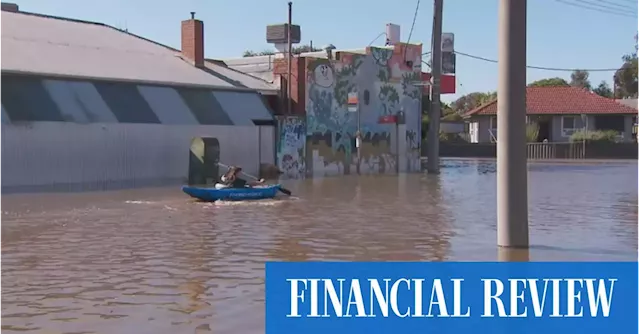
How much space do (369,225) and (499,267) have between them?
615 cm

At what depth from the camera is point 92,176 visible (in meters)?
29.2

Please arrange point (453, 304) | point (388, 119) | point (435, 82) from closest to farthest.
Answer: point (453, 304)
point (435, 82)
point (388, 119)

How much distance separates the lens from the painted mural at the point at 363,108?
127 ft

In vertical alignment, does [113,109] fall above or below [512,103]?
above

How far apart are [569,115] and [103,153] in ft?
160

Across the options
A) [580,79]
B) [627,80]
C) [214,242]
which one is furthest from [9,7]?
[580,79]

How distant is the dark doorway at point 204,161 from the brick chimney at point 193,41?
772 cm

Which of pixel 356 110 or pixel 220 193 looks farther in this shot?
pixel 356 110

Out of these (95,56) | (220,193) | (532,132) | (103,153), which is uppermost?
(95,56)

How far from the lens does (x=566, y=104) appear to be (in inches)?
2768

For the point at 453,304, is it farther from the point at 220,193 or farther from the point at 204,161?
the point at 204,161

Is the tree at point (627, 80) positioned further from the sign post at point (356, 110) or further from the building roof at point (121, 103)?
the building roof at point (121, 103)

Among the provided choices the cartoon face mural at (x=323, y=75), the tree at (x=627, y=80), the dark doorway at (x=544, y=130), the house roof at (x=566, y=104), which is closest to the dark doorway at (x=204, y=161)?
the cartoon face mural at (x=323, y=75)

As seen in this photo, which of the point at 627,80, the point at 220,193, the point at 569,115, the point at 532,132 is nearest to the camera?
the point at 220,193
